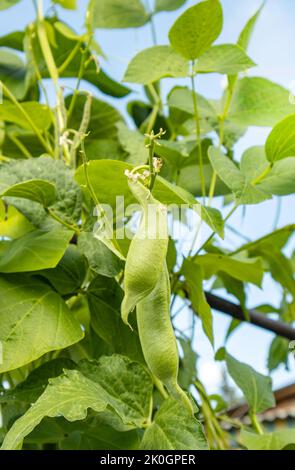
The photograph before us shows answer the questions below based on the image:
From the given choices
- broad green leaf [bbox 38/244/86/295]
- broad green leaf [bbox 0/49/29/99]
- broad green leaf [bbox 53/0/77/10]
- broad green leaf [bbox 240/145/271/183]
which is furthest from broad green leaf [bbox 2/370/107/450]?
broad green leaf [bbox 53/0/77/10]

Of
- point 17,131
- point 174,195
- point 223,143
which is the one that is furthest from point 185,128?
point 174,195

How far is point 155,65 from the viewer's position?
20.8 inches

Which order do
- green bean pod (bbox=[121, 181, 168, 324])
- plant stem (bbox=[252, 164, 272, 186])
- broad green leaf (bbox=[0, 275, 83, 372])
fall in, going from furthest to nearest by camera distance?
plant stem (bbox=[252, 164, 272, 186]) < broad green leaf (bbox=[0, 275, 83, 372]) < green bean pod (bbox=[121, 181, 168, 324])

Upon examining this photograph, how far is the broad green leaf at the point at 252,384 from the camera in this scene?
58 cm

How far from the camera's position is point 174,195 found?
0.38m

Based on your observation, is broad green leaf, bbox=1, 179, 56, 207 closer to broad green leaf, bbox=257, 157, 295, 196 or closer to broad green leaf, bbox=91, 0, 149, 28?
broad green leaf, bbox=257, 157, 295, 196

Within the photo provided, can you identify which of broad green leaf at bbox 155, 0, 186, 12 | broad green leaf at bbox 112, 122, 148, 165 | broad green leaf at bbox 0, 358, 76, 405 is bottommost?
broad green leaf at bbox 0, 358, 76, 405

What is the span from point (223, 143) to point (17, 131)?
23cm

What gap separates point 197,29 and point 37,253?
216 millimetres

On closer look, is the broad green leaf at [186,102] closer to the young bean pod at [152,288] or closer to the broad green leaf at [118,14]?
the broad green leaf at [118,14]

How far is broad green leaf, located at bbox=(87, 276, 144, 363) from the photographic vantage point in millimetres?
466

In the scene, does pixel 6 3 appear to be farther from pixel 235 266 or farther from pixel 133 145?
pixel 235 266

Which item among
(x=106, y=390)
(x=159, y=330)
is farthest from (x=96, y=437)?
(x=159, y=330)

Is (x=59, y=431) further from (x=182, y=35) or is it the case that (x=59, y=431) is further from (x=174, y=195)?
(x=182, y=35)
